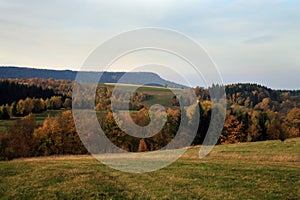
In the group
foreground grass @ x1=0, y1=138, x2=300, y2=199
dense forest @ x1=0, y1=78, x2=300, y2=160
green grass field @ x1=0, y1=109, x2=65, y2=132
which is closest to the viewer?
foreground grass @ x1=0, y1=138, x2=300, y2=199

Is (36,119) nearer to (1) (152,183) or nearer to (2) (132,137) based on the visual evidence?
(2) (132,137)

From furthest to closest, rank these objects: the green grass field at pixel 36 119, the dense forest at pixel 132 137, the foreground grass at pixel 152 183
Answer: the green grass field at pixel 36 119 < the dense forest at pixel 132 137 < the foreground grass at pixel 152 183

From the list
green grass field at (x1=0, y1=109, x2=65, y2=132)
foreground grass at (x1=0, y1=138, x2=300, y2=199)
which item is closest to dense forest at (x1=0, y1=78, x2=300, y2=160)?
green grass field at (x1=0, y1=109, x2=65, y2=132)

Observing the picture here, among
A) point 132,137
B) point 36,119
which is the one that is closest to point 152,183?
point 132,137

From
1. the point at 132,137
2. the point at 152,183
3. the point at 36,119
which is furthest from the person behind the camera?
the point at 36,119

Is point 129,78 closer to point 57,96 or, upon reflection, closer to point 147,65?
point 147,65

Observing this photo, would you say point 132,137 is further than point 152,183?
Yes

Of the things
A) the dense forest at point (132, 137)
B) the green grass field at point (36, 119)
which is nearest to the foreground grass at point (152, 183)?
the dense forest at point (132, 137)

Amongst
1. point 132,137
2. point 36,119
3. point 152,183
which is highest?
point 152,183

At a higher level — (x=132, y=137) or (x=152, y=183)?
(x=152, y=183)

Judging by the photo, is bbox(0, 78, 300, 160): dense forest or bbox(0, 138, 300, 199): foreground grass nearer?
bbox(0, 138, 300, 199): foreground grass

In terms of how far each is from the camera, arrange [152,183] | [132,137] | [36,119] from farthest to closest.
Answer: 1. [36,119]
2. [132,137]
3. [152,183]

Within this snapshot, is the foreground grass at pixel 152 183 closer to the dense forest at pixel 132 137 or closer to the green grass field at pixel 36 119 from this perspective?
the dense forest at pixel 132 137

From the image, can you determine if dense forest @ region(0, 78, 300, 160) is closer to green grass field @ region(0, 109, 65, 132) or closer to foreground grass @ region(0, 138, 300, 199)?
green grass field @ region(0, 109, 65, 132)
